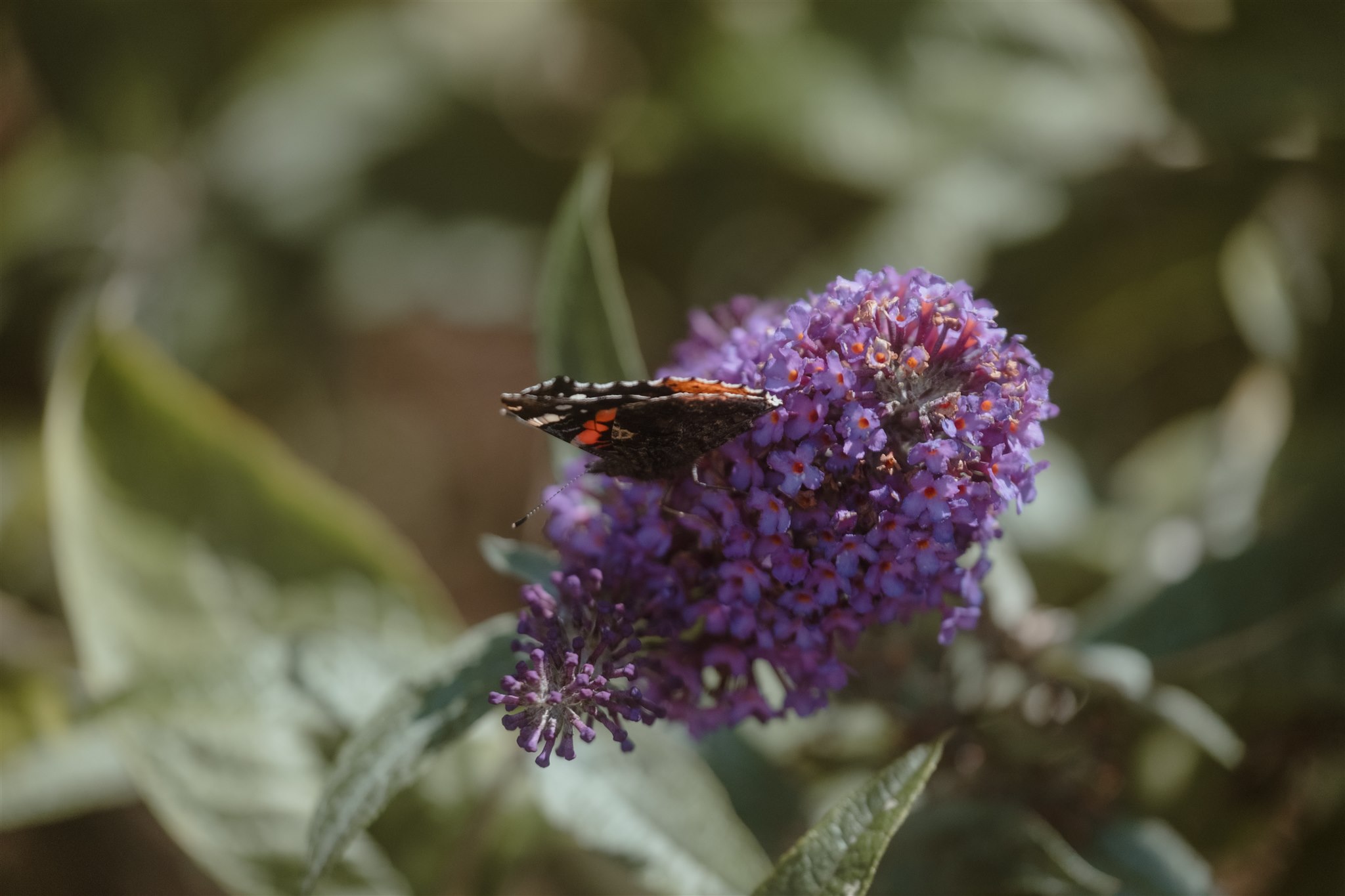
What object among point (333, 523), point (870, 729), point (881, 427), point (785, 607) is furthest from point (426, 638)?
point (881, 427)

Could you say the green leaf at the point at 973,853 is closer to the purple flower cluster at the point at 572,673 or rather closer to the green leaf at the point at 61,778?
the purple flower cluster at the point at 572,673

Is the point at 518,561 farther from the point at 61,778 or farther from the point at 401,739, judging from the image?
the point at 61,778

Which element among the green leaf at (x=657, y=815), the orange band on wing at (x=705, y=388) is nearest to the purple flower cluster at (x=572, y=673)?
the orange band on wing at (x=705, y=388)

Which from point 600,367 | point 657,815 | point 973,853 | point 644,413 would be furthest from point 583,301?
point 973,853

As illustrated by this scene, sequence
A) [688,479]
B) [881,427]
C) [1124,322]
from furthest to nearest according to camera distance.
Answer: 1. [1124,322]
2. [688,479]
3. [881,427]

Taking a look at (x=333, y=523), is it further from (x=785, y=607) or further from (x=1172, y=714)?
(x=1172, y=714)
